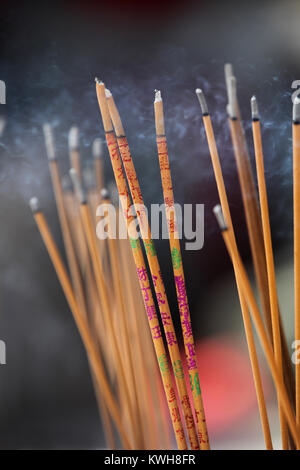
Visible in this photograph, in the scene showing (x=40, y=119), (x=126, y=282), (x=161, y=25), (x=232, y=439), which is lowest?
(x=232, y=439)

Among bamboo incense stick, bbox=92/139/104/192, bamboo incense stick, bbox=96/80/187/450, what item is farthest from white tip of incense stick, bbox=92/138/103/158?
bamboo incense stick, bbox=96/80/187/450

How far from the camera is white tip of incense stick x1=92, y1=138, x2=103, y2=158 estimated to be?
746 mm

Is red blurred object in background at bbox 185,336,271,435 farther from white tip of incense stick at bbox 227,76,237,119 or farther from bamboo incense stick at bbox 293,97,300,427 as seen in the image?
white tip of incense stick at bbox 227,76,237,119

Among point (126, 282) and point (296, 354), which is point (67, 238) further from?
point (296, 354)

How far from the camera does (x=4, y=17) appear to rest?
737 mm

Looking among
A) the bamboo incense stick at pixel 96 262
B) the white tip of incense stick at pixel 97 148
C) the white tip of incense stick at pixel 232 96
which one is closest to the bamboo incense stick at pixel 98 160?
the white tip of incense stick at pixel 97 148

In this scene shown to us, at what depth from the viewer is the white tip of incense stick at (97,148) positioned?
746 mm

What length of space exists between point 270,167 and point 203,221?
0.14m

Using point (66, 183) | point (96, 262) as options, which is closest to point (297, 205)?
point (96, 262)

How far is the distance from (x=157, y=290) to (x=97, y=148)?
28 cm

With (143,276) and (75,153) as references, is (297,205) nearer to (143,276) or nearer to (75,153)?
(143,276)

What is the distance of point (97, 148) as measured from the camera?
0.75 metres
